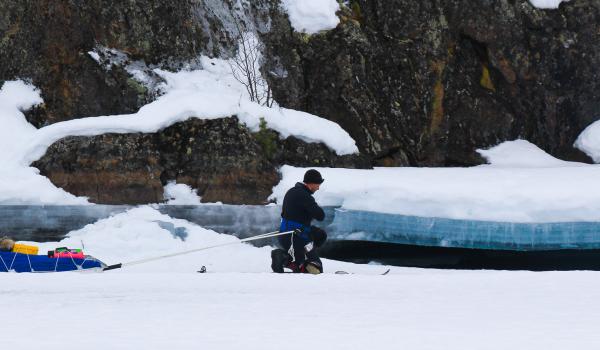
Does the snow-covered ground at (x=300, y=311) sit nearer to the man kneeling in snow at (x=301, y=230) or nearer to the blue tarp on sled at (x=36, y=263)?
the man kneeling in snow at (x=301, y=230)

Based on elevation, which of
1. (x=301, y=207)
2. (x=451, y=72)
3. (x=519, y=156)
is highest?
(x=451, y=72)

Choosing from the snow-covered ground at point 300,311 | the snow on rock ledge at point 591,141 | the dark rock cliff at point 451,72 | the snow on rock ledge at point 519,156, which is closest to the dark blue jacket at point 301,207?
the snow-covered ground at point 300,311

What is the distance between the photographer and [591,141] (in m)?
16.6

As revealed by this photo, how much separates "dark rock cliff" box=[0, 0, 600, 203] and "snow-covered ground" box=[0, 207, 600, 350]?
15.4 feet

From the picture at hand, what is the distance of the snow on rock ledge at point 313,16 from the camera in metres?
16.1

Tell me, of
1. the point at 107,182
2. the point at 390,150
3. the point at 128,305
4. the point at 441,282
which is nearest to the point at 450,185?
the point at 390,150

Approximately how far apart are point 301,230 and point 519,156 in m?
8.49

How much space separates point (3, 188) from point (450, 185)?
7709 mm

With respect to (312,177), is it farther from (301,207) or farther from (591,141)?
(591,141)

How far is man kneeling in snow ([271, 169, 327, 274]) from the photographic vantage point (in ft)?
30.6

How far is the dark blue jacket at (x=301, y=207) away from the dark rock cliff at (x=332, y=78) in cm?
367

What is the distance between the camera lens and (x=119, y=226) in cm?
1259

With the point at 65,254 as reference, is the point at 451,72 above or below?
above

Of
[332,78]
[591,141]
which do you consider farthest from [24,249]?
[591,141]
